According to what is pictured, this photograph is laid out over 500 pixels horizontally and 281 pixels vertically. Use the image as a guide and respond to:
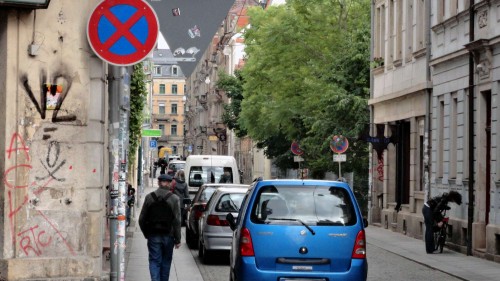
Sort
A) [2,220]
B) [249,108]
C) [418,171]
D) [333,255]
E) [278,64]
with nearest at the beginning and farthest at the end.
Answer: [2,220] → [333,255] → [418,171] → [278,64] → [249,108]

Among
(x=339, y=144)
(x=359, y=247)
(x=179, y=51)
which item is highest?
(x=179, y=51)

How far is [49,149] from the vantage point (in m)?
13.2

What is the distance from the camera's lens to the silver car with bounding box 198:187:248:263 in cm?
2394

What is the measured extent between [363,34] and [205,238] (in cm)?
2514

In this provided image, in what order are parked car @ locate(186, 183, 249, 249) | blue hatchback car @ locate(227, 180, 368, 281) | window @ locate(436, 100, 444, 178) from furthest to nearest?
window @ locate(436, 100, 444, 178) → parked car @ locate(186, 183, 249, 249) → blue hatchback car @ locate(227, 180, 368, 281)

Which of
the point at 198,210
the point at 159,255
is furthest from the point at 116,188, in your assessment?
the point at 198,210

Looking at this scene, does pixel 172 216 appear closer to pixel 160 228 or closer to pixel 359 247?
pixel 160 228

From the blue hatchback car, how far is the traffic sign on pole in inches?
194

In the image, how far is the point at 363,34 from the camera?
48031 millimetres

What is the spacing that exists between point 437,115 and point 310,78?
16.6m

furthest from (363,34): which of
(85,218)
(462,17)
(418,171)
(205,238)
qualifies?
(85,218)

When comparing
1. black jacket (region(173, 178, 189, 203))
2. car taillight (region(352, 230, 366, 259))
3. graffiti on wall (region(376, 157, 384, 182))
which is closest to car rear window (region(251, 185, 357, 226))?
car taillight (region(352, 230, 366, 259))

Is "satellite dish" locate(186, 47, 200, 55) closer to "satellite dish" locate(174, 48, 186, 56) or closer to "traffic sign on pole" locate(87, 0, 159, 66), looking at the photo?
"satellite dish" locate(174, 48, 186, 56)

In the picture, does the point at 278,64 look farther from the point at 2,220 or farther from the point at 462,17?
the point at 2,220
